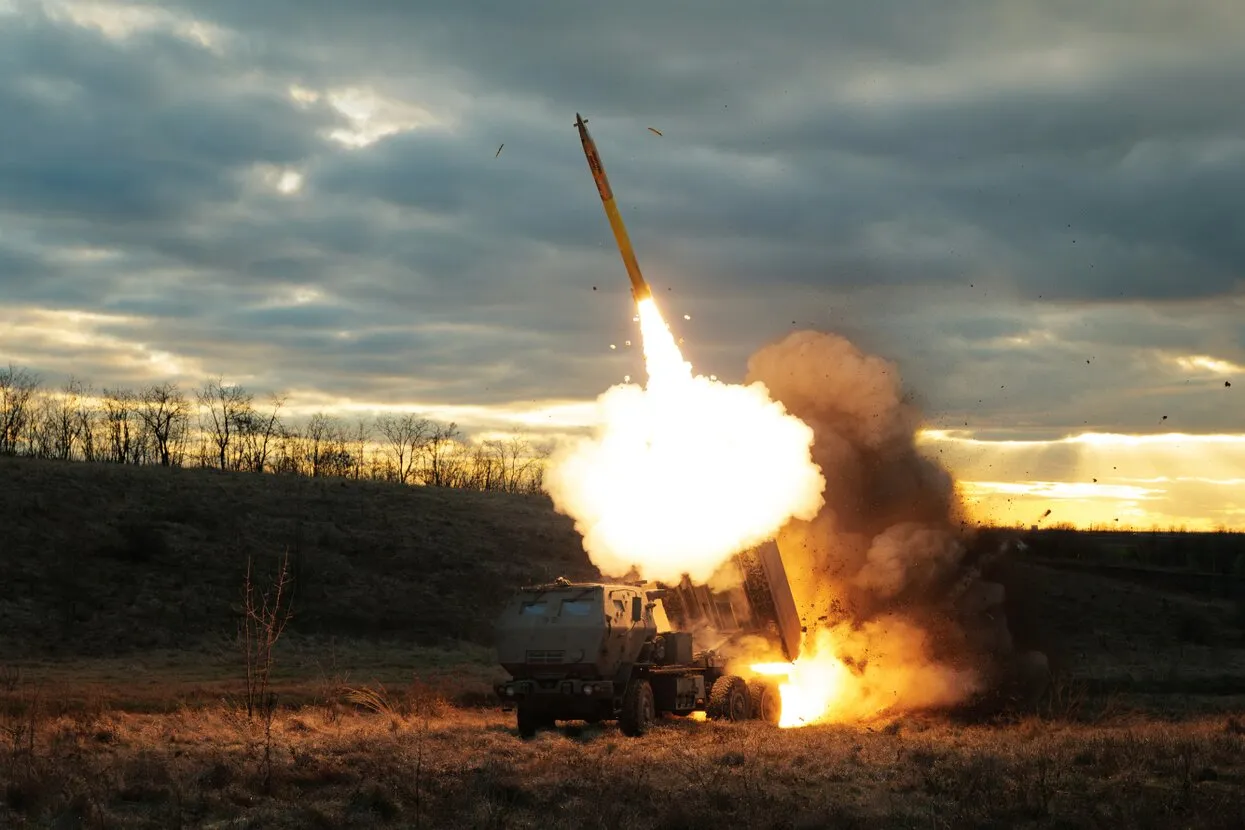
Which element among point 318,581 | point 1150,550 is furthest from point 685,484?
point 1150,550

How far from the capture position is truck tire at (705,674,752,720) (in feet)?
88.0

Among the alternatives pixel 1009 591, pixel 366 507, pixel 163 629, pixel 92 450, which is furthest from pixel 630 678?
pixel 92 450

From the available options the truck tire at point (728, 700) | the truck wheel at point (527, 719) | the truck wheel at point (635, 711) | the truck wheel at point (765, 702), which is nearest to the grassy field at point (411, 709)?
the truck wheel at point (635, 711)

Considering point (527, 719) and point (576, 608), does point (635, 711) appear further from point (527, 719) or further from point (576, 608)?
point (576, 608)

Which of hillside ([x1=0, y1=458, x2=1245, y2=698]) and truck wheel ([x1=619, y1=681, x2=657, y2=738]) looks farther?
hillside ([x1=0, y1=458, x2=1245, y2=698])

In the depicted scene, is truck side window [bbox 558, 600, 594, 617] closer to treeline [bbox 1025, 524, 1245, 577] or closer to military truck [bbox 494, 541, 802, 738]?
military truck [bbox 494, 541, 802, 738]

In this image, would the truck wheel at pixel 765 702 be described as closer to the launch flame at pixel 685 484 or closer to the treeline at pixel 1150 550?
the launch flame at pixel 685 484

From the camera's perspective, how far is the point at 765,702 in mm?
28250

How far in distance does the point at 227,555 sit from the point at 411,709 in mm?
33026

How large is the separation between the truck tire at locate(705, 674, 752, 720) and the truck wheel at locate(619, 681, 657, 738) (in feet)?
6.96

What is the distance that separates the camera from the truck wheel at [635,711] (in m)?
24.7

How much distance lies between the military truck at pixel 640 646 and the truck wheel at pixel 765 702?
0.02 m

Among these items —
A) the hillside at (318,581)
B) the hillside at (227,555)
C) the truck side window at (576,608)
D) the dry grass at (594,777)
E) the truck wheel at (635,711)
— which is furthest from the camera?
the hillside at (227,555)

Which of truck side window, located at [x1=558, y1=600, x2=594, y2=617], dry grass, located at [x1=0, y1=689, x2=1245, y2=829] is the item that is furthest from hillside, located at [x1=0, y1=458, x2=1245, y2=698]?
truck side window, located at [x1=558, y1=600, x2=594, y2=617]
